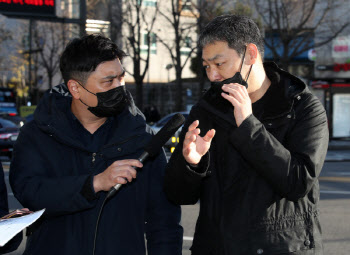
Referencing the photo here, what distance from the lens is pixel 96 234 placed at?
281cm

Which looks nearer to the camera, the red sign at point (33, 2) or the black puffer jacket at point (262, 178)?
the black puffer jacket at point (262, 178)

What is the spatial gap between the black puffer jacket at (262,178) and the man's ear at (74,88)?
2.28ft

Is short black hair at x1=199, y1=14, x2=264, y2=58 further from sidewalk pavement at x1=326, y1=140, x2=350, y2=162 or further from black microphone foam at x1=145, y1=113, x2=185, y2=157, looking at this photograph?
sidewalk pavement at x1=326, y1=140, x2=350, y2=162

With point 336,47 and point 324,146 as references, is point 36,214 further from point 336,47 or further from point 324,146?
point 336,47

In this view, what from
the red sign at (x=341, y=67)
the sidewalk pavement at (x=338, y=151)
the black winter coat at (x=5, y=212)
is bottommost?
the sidewalk pavement at (x=338, y=151)

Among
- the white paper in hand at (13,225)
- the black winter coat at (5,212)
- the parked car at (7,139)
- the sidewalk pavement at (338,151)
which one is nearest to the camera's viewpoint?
the white paper in hand at (13,225)

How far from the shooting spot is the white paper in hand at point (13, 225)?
2.39 m

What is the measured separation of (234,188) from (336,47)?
2779 centimetres

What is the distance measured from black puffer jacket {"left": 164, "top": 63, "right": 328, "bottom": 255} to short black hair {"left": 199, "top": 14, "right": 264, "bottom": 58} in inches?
9.0

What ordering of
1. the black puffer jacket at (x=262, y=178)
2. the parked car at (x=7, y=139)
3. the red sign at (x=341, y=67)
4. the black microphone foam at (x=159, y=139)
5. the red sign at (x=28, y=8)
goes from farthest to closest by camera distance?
the red sign at (x=341, y=67), the parked car at (x=7, y=139), the red sign at (x=28, y=8), the black microphone foam at (x=159, y=139), the black puffer jacket at (x=262, y=178)

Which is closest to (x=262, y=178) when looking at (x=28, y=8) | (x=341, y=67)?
(x=28, y=8)

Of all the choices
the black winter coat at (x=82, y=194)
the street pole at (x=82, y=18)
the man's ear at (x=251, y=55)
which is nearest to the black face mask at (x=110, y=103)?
the black winter coat at (x=82, y=194)

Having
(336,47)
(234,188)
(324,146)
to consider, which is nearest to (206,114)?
(234,188)

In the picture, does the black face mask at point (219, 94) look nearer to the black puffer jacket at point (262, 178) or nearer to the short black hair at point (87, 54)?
the black puffer jacket at point (262, 178)
